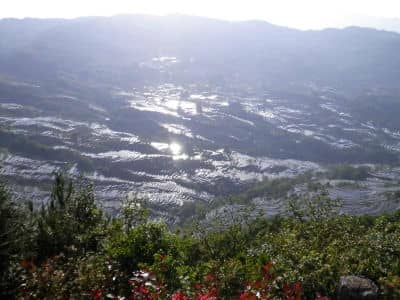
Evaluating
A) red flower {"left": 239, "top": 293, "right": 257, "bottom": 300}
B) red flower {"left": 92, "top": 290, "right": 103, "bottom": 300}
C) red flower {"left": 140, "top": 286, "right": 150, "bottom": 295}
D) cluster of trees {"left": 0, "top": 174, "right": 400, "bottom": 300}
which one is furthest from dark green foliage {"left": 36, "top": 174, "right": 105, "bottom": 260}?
red flower {"left": 239, "top": 293, "right": 257, "bottom": 300}

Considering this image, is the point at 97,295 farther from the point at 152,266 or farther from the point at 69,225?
the point at 69,225

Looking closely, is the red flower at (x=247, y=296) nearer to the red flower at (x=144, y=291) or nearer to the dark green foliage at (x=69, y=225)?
the red flower at (x=144, y=291)

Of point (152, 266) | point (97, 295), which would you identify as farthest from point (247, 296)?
point (97, 295)

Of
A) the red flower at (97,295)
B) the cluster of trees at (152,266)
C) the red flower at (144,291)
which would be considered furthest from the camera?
the cluster of trees at (152,266)

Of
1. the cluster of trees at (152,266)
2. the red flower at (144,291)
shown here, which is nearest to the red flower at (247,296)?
the cluster of trees at (152,266)

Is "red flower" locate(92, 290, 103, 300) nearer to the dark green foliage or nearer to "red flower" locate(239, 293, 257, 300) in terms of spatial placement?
"red flower" locate(239, 293, 257, 300)

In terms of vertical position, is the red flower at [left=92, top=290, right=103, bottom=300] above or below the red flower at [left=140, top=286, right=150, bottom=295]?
below

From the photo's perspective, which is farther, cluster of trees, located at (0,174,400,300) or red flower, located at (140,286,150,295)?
cluster of trees, located at (0,174,400,300)

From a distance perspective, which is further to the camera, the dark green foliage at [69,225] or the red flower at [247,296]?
the dark green foliage at [69,225]

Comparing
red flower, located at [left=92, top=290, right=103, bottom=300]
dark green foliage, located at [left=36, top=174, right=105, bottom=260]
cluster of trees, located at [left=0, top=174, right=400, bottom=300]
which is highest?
red flower, located at [left=92, top=290, right=103, bottom=300]

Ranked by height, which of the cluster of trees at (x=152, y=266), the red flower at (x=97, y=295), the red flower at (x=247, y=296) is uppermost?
the red flower at (x=247, y=296)

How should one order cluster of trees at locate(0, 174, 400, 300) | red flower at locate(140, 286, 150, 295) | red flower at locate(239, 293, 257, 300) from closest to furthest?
red flower at locate(140, 286, 150, 295) → red flower at locate(239, 293, 257, 300) → cluster of trees at locate(0, 174, 400, 300)

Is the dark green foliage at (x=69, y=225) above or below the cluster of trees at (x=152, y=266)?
below
